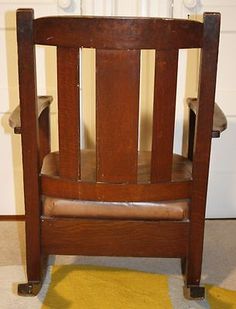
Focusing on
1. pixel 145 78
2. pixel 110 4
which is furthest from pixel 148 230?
pixel 110 4

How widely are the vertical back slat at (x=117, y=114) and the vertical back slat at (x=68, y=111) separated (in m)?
0.06

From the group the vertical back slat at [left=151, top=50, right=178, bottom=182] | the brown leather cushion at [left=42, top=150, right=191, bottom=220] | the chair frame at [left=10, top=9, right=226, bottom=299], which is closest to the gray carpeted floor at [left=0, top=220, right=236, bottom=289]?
the chair frame at [left=10, top=9, right=226, bottom=299]

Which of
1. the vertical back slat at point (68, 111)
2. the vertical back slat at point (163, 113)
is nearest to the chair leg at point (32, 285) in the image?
the vertical back slat at point (68, 111)

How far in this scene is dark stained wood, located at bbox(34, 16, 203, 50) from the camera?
109 centimetres

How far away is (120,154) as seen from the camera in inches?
47.3

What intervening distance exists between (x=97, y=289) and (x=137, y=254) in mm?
208

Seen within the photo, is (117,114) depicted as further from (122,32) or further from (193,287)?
(193,287)

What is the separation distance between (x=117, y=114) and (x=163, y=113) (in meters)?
0.11

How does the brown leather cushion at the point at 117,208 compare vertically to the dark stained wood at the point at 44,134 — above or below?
below

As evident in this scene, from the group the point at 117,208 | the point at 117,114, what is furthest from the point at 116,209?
the point at 117,114

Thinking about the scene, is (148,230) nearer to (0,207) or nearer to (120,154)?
(120,154)

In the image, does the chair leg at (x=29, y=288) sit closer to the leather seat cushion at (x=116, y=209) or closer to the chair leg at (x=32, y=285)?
the chair leg at (x=32, y=285)

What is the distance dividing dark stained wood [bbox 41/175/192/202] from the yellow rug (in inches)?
13.4

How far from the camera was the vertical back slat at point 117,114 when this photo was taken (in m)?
1.12
